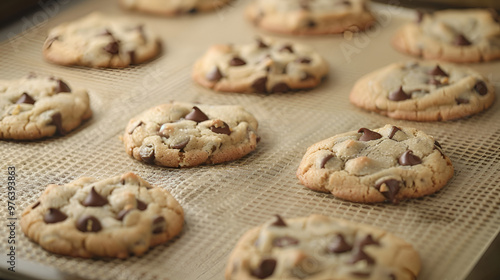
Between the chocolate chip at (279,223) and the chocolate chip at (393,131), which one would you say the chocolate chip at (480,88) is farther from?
the chocolate chip at (279,223)

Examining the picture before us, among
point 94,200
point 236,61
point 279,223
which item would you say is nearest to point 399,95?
point 236,61

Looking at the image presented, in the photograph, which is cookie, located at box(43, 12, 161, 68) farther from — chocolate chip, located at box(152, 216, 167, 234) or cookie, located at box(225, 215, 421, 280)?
cookie, located at box(225, 215, 421, 280)

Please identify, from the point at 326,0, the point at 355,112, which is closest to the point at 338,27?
the point at 326,0

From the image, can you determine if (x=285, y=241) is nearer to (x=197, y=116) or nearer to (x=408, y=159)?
(x=408, y=159)

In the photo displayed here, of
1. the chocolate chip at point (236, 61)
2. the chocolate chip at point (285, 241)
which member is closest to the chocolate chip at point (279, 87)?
the chocolate chip at point (236, 61)

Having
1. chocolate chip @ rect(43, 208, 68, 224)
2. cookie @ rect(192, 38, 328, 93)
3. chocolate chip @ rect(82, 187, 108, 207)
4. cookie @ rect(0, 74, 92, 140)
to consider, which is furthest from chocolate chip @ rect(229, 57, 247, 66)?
chocolate chip @ rect(43, 208, 68, 224)

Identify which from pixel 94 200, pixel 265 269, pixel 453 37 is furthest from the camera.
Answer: pixel 453 37
